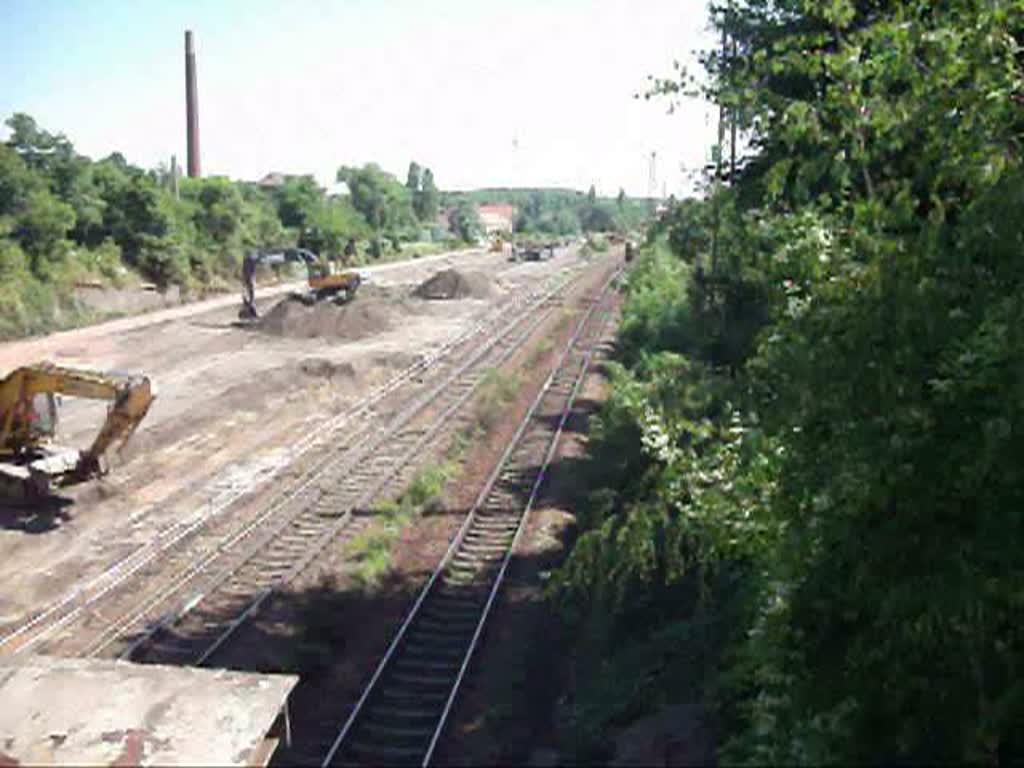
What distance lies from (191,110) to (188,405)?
150 feet

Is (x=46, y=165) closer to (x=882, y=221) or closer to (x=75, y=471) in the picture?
(x=75, y=471)

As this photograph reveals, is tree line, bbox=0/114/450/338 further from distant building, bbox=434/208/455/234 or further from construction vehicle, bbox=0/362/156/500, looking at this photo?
distant building, bbox=434/208/455/234

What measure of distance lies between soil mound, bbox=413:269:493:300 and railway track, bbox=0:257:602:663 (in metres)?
25.7

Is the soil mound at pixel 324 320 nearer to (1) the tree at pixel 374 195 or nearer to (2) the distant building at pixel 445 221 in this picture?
(1) the tree at pixel 374 195

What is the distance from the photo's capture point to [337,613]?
12797 millimetres

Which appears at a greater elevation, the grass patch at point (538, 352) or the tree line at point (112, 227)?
the tree line at point (112, 227)

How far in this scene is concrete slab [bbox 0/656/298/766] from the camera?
6170mm

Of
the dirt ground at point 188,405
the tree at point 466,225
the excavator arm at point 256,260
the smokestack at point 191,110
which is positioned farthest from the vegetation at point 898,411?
the tree at point 466,225

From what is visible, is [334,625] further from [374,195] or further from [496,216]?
[496,216]

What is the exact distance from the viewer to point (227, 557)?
1475 cm

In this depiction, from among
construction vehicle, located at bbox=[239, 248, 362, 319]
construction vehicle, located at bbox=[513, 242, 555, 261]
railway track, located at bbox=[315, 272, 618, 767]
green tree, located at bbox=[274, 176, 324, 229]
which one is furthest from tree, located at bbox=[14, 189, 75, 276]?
construction vehicle, located at bbox=[513, 242, 555, 261]

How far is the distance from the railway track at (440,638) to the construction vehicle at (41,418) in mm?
6004

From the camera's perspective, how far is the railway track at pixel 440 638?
972 cm

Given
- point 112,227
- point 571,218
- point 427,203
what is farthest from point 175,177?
point 571,218
